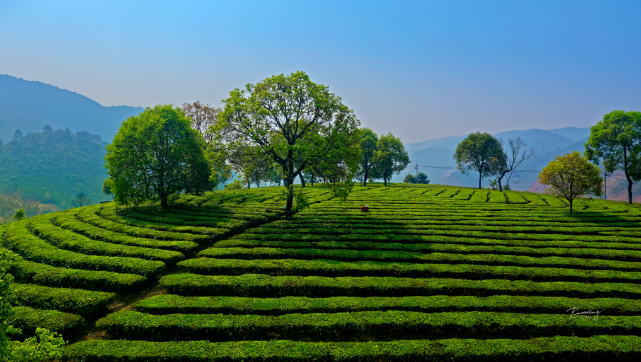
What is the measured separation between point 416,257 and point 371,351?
10.4 meters

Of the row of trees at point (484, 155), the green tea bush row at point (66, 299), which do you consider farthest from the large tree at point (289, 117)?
the row of trees at point (484, 155)

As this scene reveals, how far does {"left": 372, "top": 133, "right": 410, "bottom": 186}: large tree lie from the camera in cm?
7562

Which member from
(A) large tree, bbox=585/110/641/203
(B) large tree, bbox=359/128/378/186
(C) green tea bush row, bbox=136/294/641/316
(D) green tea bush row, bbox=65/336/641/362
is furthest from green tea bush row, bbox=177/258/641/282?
(B) large tree, bbox=359/128/378/186

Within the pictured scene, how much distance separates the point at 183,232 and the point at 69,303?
11281 mm

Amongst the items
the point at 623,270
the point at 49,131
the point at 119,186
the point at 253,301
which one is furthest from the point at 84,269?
the point at 49,131

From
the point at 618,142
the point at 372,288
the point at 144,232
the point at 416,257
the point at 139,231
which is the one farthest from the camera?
the point at 618,142

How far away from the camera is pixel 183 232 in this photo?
2464 cm

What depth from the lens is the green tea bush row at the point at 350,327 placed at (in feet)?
38.7

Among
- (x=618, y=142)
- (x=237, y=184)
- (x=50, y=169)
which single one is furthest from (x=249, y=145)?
(x=50, y=169)

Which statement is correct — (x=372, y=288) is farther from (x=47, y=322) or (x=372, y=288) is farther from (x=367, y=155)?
(x=367, y=155)

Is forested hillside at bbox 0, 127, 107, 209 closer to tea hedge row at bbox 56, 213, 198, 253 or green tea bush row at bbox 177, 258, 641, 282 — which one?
tea hedge row at bbox 56, 213, 198, 253

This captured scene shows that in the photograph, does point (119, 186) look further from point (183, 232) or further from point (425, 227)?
point (425, 227)

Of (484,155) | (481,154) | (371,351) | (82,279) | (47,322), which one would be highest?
(481,154)

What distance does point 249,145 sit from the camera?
29.9 metres
